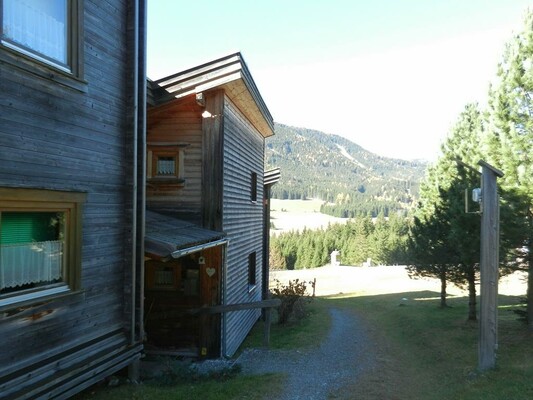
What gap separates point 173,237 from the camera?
8.44m

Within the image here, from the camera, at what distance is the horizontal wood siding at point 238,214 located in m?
11.6

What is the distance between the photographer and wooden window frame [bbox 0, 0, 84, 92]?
503 centimetres

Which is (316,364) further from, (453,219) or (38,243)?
(38,243)

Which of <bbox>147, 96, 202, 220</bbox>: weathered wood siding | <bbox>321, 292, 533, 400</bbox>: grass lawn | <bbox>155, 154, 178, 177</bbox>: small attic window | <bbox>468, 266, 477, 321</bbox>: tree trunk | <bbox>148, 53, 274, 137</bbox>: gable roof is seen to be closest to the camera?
<bbox>321, 292, 533, 400</bbox>: grass lawn

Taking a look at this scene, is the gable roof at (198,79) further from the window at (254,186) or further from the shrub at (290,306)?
the shrub at (290,306)

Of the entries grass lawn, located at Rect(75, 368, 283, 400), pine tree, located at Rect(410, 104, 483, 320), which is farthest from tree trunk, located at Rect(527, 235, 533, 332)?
grass lawn, located at Rect(75, 368, 283, 400)

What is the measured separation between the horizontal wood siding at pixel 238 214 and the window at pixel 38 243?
17.8 ft

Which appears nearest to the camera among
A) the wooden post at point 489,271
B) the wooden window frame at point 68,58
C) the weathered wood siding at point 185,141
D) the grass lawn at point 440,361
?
the wooden window frame at point 68,58

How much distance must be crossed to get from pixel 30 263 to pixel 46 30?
126 inches

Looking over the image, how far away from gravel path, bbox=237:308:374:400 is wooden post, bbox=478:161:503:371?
2.81m

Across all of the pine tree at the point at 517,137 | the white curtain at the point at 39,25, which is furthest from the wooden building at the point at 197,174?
the pine tree at the point at 517,137

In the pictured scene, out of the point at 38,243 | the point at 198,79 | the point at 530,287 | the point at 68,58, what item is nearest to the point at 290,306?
the point at 530,287

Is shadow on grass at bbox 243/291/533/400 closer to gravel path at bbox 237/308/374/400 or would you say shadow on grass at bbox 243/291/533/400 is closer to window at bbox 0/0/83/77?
gravel path at bbox 237/308/374/400

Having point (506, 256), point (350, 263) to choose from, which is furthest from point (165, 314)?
point (350, 263)
